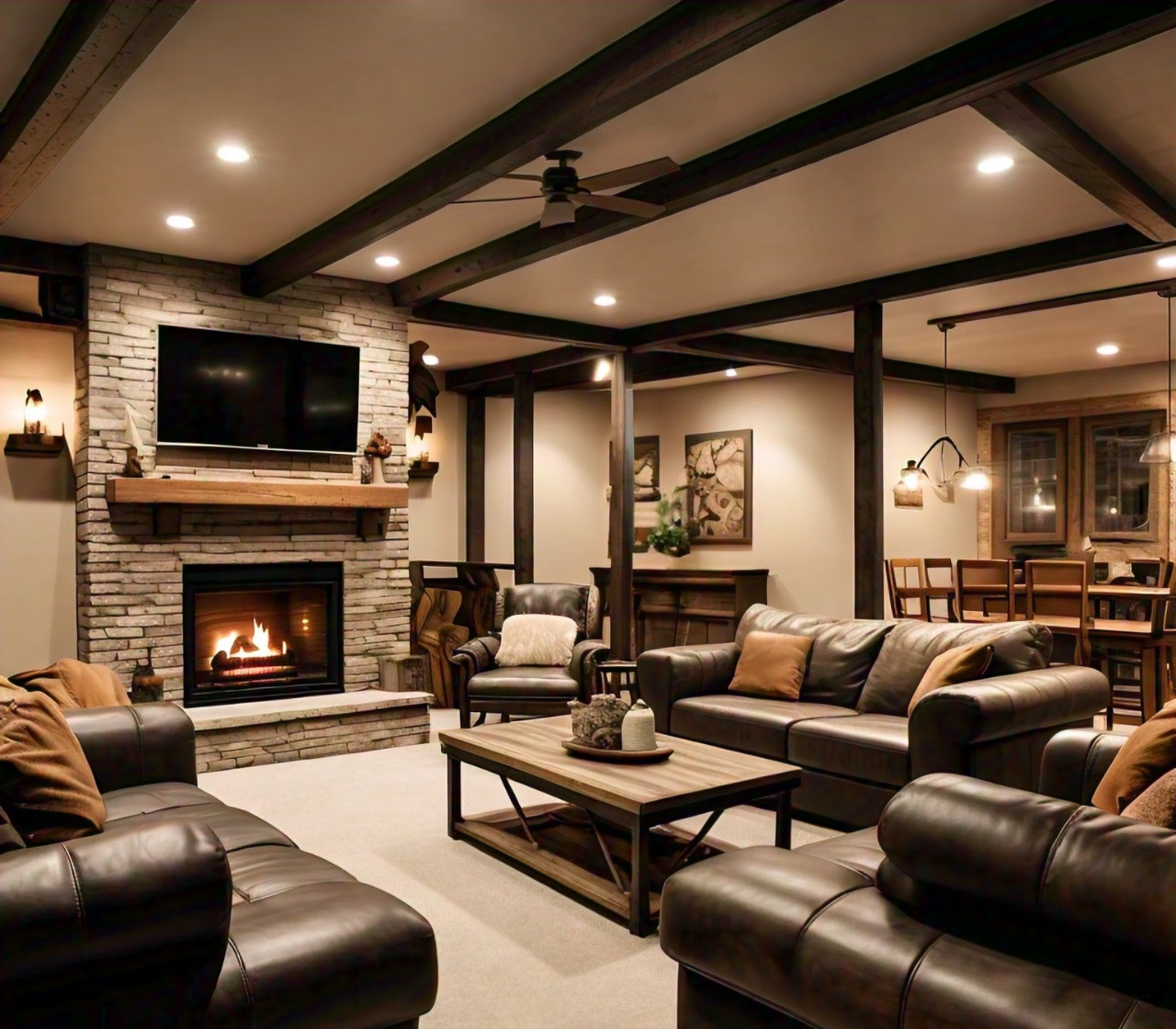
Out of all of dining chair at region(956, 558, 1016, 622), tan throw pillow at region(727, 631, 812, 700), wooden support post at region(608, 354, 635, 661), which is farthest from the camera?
wooden support post at region(608, 354, 635, 661)

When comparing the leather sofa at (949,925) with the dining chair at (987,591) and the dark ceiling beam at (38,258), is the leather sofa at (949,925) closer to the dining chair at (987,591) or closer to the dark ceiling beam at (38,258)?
the dark ceiling beam at (38,258)

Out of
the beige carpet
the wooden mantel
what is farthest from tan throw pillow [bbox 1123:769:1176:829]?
the wooden mantel

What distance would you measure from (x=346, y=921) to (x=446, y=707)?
5.53 meters

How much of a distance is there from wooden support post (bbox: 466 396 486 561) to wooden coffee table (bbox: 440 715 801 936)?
4.88 meters

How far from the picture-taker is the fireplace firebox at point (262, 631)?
580 centimetres

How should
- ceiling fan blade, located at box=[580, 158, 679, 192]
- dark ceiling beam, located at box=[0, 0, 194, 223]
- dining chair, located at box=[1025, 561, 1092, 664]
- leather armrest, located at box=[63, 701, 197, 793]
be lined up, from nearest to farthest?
dark ceiling beam, located at box=[0, 0, 194, 223] < leather armrest, located at box=[63, 701, 197, 793] < ceiling fan blade, located at box=[580, 158, 679, 192] < dining chair, located at box=[1025, 561, 1092, 664]

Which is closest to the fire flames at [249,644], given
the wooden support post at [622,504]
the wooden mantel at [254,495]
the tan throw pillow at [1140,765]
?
the wooden mantel at [254,495]

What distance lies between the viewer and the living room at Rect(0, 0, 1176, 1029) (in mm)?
1796

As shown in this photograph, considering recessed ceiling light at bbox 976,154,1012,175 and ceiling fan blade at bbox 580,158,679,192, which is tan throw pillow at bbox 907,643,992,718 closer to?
recessed ceiling light at bbox 976,154,1012,175

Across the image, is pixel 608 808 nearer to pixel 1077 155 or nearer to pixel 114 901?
pixel 114 901

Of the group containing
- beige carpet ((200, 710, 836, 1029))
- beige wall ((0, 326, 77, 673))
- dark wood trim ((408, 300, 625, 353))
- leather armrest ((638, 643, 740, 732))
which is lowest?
beige carpet ((200, 710, 836, 1029))

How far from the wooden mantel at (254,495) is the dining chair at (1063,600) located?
4.24 m

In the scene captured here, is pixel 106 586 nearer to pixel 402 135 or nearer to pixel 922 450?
pixel 402 135

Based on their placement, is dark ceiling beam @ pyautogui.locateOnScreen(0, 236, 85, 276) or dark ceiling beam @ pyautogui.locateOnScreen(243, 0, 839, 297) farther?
dark ceiling beam @ pyautogui.locateOnScreen(0, 236, 85, 276)
